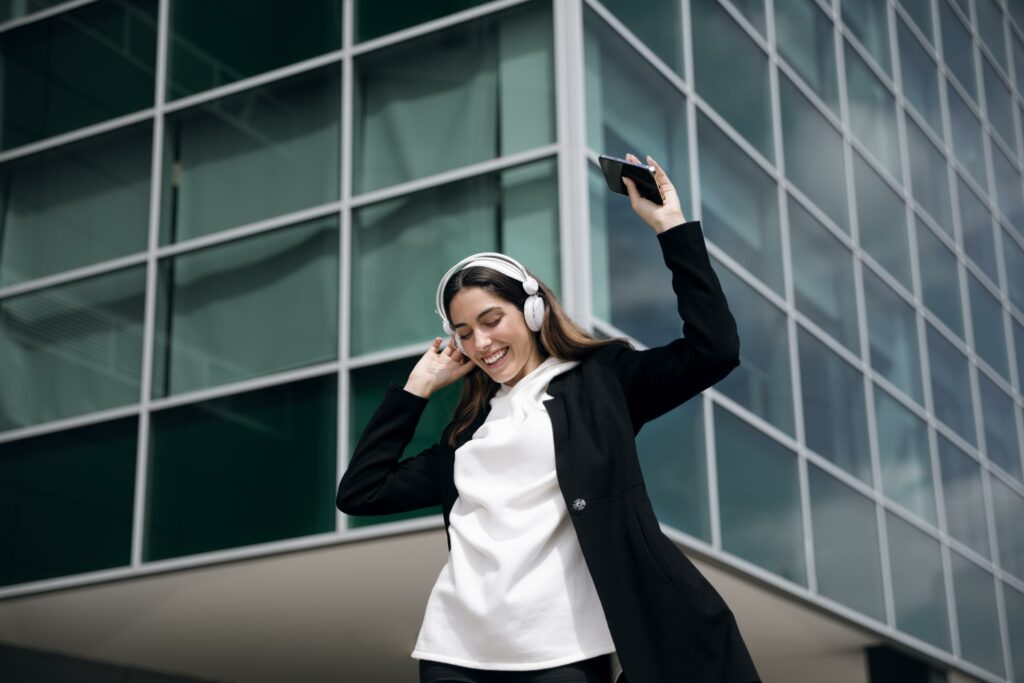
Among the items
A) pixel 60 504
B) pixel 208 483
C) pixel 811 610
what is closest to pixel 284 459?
pixel 208 483

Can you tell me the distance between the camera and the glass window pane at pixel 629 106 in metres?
10.6

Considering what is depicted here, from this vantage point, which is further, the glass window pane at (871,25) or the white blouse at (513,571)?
the glass window pane at (871,25)

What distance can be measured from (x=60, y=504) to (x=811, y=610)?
570 centimetres

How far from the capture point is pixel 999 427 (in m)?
16.2

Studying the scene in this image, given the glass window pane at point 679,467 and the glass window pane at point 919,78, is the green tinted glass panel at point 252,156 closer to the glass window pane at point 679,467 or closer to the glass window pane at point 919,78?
the glass window pane at point 679,467

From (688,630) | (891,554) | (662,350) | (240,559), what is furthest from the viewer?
(891,554)

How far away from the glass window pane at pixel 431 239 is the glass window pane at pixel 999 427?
19.9ft

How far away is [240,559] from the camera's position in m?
10.8

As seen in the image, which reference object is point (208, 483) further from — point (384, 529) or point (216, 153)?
point (216, 153)

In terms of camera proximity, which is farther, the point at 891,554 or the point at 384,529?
the point at 891,554

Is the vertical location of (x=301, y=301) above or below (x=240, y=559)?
above

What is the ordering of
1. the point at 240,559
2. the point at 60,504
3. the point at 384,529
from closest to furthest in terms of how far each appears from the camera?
the point at 384,529 < the point at 240,559 < the point at 60,504

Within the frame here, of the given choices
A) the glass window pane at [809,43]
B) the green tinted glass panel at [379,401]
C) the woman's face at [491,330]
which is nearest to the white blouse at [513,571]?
the woman's face at [491,330]

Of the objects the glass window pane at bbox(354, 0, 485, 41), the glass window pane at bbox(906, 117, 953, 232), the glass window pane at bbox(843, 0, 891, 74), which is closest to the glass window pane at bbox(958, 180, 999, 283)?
the glass window pane at bbox(906, 117, 953, 232)
